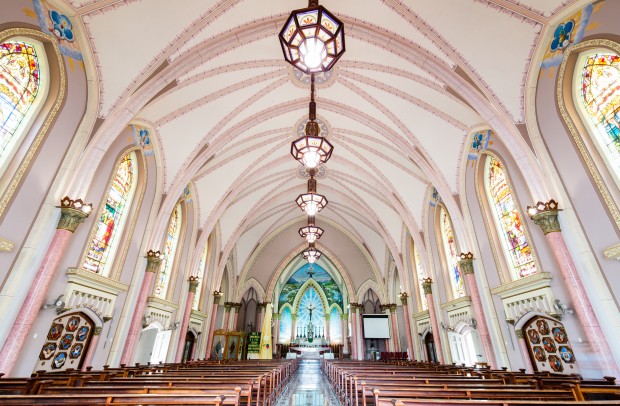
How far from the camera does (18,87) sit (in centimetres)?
679

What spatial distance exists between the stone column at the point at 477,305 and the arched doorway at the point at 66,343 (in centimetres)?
1286

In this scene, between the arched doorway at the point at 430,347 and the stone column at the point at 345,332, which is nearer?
the arched doorway at the point at 430,347

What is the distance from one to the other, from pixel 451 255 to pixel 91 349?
47.2 ft

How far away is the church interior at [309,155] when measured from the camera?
6.56 metres

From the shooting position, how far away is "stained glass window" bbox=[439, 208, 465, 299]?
12977mm

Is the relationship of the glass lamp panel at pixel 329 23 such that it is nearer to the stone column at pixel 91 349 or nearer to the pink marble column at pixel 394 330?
the stone column at pixel 91 349

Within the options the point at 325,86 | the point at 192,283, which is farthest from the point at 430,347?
the point at 325,86

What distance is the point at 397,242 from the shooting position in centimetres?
1878

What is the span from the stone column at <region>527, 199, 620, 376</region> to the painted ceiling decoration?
4.32ft

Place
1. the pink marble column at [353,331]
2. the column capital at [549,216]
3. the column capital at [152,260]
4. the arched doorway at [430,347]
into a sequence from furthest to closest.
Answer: the pink marble column at [353,331], the arched doorway at [430,347], the column capital at [152,260], the column capital at [549,216]

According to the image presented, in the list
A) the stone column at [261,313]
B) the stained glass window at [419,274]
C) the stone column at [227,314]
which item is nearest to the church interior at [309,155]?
the stained glass window at [419,274]

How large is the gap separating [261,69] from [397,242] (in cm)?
1324

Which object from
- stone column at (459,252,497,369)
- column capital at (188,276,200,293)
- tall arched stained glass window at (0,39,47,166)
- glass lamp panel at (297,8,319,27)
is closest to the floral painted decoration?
tall arched stained glass window at (0,39,47,166)

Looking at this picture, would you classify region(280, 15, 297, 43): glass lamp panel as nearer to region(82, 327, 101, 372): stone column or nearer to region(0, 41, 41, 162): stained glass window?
region(0, 41, 41, 162): stained glass window
